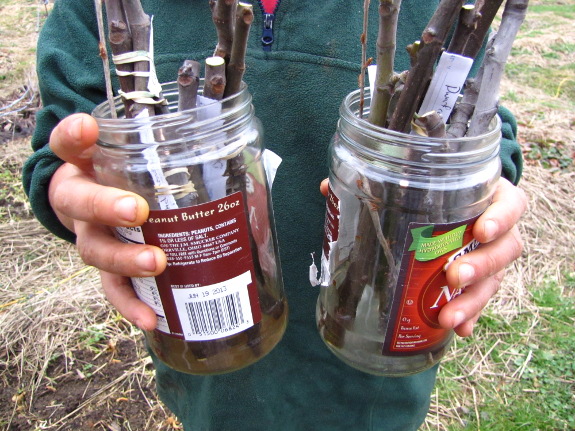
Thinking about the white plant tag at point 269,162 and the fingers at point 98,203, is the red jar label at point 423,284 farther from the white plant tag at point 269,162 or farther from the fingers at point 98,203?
the fingers at point 98,203

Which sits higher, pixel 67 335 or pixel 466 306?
pixel 466 306

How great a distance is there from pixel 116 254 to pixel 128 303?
11 centimetres

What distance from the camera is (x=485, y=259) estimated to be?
704 millimetres

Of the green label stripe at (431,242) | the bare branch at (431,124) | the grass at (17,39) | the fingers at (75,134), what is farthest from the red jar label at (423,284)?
the grass at (17,39)

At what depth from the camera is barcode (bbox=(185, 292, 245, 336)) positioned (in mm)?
665

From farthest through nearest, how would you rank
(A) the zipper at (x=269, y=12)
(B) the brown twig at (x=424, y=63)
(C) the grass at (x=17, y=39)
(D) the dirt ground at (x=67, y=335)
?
(C) the grass at (x=17, y=39) → (D) the dirt ground at (x=67, y=335) → (A) the zipper at (x=269, y=12) → (B) the brown twig at (x=424, y=63)

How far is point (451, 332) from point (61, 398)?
1550 millimetres

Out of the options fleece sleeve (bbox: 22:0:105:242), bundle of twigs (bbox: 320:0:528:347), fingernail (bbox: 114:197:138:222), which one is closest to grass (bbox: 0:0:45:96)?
fleece sleeve (bbox: 22:0:105:242)

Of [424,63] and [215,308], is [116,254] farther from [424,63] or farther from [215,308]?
Result: [424,63]

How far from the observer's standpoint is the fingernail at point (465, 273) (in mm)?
654

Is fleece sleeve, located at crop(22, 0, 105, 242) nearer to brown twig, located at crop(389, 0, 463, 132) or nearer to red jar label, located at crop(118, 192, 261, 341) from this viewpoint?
red jar label, located at crop(118, 192, 261, 341)

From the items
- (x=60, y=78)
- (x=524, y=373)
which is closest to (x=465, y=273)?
(x=60, y=78)

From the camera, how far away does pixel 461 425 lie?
1.84m

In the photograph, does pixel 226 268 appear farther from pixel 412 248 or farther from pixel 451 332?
pixel 451 332
